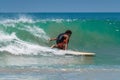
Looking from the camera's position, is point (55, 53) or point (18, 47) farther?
point (18, 47)

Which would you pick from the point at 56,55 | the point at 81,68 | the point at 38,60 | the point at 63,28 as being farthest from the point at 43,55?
the point at 63,28

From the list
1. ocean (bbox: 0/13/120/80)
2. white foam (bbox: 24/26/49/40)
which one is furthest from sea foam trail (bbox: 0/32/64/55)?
white foam (bbox: 24/26/49/40)

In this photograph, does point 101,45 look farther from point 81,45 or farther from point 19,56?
point 19,56

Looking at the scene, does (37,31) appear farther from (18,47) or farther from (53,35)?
(18,47)

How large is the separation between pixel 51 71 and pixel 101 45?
9.30 metres

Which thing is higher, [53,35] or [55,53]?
[55,53]

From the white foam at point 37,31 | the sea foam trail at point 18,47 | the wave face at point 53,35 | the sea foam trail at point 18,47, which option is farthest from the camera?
the white foam at point 37,31

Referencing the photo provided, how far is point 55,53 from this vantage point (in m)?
15.5

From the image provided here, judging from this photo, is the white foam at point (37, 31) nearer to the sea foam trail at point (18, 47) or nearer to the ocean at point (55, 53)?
the ocean at point (55, 53)

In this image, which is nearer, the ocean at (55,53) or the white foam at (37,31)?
the ocean at (55,53)

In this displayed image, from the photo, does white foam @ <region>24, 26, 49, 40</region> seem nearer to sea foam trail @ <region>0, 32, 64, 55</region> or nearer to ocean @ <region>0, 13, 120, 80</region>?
ocean @ <region>0, 13, 120, 80</region>

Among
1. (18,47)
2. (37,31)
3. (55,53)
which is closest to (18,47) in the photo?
(18,47)

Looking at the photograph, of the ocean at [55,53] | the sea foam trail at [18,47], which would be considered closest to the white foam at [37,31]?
the ocean at [55,53]

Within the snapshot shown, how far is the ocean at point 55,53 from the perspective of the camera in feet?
33.7
